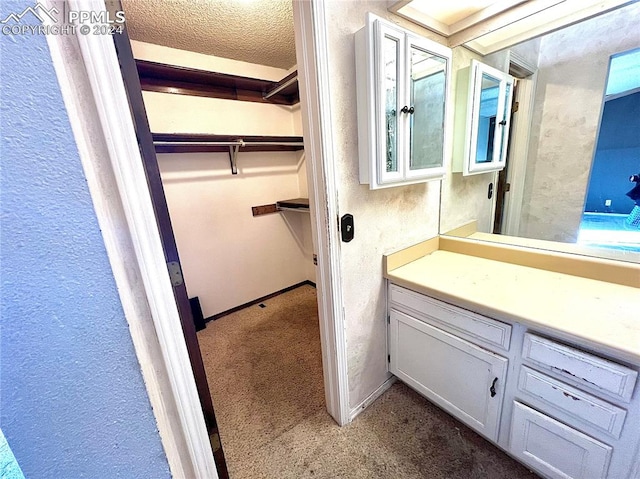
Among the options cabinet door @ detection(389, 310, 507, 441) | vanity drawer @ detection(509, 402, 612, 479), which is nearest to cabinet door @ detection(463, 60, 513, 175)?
cabinet door @ detection(389, 310, 507, 441)

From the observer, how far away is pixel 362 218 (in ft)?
4.06

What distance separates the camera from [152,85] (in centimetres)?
193

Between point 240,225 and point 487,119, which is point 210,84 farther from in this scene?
point 487,119

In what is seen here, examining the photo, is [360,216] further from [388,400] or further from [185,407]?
[388,400]

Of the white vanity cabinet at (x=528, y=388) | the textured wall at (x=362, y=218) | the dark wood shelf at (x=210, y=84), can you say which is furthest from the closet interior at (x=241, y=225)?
the white vanity cabinet at (x=528, y=388)

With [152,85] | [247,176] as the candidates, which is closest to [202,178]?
[247,176]

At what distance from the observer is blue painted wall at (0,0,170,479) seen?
0.37m

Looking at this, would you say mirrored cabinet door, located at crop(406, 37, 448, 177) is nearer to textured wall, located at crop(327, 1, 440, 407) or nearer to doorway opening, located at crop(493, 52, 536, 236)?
textured wall, located at crop(327, 1, 440, 407)

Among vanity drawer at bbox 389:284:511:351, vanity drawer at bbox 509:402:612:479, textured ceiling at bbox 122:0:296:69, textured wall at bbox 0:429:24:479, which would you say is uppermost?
textured ceiling at bbox 122:0:296:69

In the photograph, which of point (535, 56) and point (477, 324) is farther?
point (535, 56)

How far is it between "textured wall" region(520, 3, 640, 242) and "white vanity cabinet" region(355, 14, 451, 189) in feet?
1.54

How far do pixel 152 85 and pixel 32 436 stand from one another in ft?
7.48

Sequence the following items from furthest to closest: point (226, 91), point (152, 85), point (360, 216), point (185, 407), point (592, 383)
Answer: point (226, 91), point (152, 85), point (360, 216), point (592, 383), point (185, 407)

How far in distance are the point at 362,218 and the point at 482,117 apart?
0.96 meters
